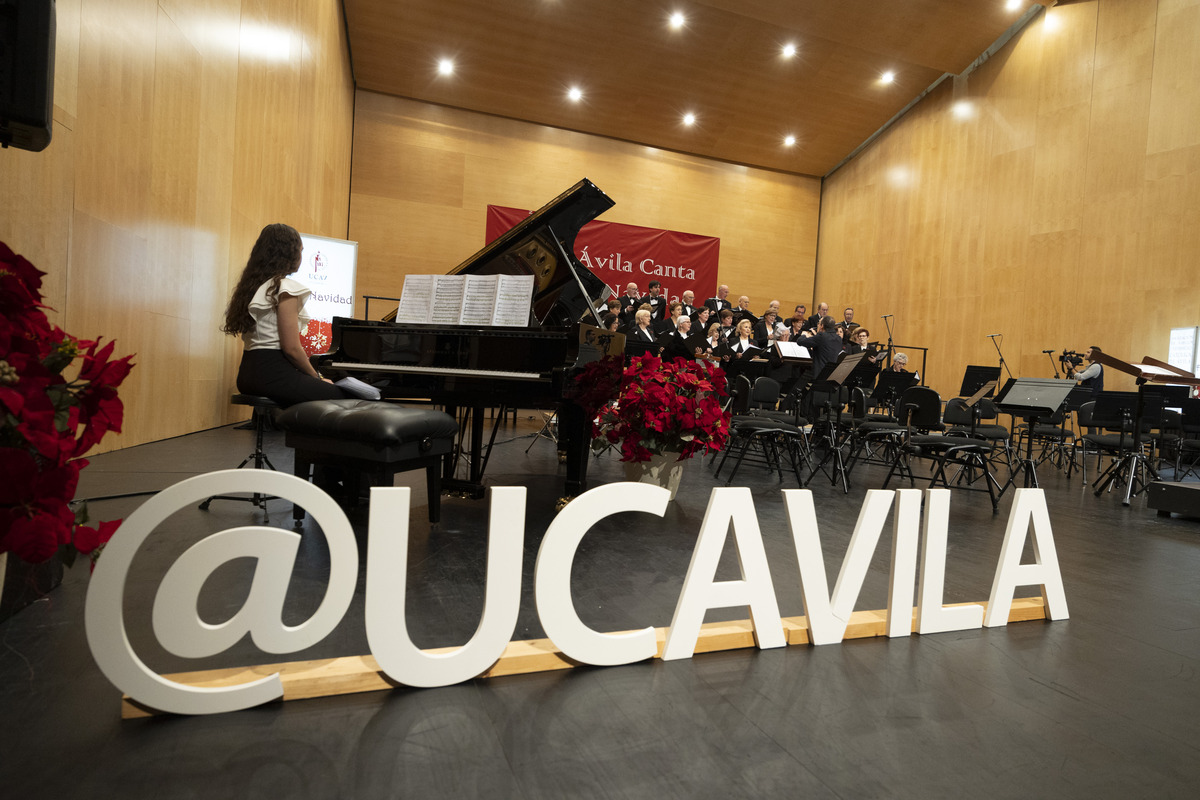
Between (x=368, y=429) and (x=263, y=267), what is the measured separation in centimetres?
112

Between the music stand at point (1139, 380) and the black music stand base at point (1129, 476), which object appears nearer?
the music stand at point (1139, 380)

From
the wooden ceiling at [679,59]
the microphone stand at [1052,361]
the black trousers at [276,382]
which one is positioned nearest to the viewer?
the black trousers at [276,382]

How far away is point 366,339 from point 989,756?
302 cm

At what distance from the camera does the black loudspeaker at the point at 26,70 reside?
4.37 ft

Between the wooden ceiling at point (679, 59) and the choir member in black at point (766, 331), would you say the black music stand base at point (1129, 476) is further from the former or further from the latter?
the wooden ceiling at point (679, 59)

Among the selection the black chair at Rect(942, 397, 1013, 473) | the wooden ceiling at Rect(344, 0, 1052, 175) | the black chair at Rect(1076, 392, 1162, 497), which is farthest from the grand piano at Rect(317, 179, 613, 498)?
the wooden ceiling at Rect(344, 0, 1052, 175)

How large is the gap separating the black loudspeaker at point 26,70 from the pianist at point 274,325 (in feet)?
5.36

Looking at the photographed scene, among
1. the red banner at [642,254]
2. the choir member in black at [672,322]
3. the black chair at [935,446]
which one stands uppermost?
the red banner at [642,254]

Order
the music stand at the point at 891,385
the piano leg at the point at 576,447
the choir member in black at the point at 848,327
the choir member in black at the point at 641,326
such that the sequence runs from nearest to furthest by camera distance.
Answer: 1. the piano leg at the point at 576,447
2. the music stand at the point at 891,385
3. the choir member in black at the point at 641,326
4. the choir member in black at the point at 848,327

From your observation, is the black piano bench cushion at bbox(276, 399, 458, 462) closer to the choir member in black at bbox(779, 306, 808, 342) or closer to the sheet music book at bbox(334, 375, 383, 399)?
the sheet music book at bbox(334, 375, 383, 399)

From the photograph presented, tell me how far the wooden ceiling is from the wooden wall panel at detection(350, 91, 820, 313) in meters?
0.36

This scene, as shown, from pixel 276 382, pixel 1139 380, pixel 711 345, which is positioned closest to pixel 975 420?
pixel 1139 380

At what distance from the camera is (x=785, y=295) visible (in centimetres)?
1360

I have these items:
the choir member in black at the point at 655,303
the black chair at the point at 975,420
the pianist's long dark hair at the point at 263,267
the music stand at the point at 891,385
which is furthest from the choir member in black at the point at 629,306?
the pianist's long dark hair at the point at 263,267
